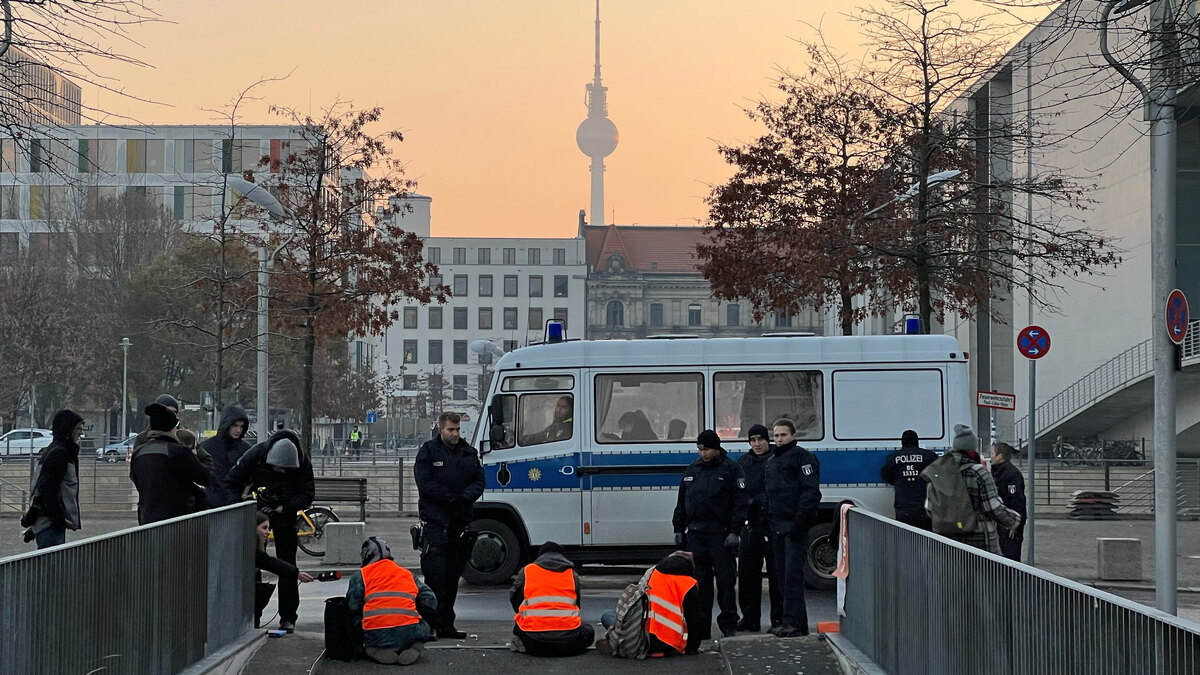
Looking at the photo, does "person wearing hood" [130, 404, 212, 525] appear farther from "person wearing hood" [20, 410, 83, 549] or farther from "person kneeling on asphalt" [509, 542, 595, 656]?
"person kneeling on asphalt" [509, 542, 595, 656]

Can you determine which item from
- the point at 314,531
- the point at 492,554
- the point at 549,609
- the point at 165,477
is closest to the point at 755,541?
the point at 549,609

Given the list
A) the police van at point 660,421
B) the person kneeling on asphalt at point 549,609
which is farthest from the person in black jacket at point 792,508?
the police van at point 660,421

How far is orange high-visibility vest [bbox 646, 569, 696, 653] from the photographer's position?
1121 centimetres

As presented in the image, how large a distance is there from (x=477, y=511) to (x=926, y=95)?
11.4 meters

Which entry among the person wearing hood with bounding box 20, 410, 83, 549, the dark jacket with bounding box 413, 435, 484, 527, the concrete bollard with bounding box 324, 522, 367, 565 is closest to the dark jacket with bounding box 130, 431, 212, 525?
the person wearing hood with bounding box 20, 410, 83, 549

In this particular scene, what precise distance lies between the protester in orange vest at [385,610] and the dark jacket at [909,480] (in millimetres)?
6268

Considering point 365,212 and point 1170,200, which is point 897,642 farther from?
point 365,212

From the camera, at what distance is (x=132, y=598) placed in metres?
7.73

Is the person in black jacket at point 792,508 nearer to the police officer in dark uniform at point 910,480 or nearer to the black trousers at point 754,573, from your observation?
the black trousers at point 754,573

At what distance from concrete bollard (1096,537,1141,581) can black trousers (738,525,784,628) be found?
6.69 metres

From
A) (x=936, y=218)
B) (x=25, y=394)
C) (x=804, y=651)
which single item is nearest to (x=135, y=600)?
(x=804, y=651)

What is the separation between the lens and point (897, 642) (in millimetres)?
8812

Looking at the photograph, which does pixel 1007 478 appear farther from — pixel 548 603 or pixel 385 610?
pixel 385 610

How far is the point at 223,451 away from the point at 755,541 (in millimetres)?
4573
